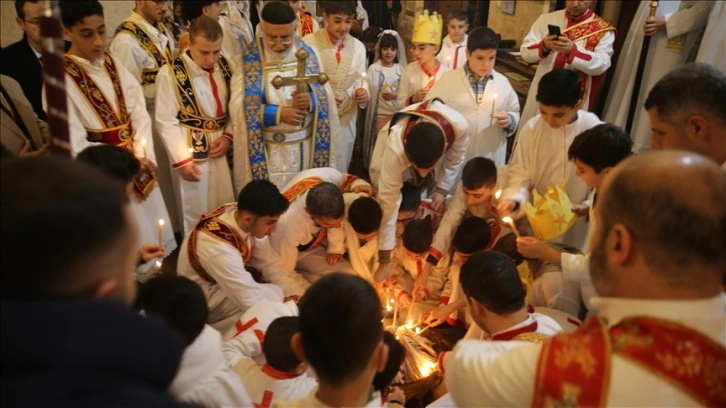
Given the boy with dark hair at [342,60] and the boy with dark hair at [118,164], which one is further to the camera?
the boy with dark hair at [342,60]

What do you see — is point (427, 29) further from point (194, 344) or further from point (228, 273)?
point (194, 344)

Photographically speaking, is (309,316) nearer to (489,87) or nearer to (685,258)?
(685,258)

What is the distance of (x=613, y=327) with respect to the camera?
1.39 m

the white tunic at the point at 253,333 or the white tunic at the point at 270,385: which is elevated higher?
the white tunic at the point at 270,385

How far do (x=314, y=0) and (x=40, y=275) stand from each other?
8.56 meters

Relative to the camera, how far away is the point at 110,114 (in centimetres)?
385

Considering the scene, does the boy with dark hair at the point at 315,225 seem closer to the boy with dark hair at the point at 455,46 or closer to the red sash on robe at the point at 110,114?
the red sash on robe at the point at 110,114

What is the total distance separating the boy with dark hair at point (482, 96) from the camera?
4.86 meters

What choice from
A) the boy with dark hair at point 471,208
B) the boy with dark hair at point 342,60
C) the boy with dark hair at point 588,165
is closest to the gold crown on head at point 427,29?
the boy with dark hair at point 342,60

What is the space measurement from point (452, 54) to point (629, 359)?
5.63 metres

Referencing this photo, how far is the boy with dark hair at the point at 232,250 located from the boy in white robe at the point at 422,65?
293cm

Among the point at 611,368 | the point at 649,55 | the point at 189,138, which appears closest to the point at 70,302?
the point at 611,368

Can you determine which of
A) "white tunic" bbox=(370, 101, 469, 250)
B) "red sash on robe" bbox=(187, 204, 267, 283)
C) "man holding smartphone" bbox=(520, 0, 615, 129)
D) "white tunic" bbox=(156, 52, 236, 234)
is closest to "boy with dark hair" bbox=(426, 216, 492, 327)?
"white tunic" bbox=(370, 101, 469, 250)

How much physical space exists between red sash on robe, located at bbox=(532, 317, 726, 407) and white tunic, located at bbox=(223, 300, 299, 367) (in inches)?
61.5
